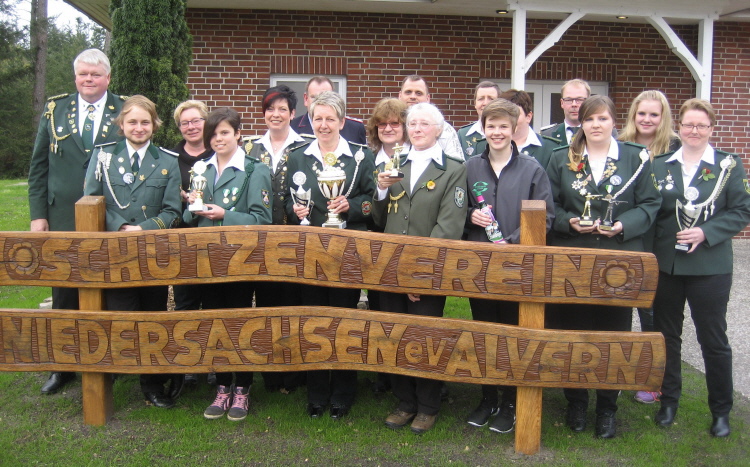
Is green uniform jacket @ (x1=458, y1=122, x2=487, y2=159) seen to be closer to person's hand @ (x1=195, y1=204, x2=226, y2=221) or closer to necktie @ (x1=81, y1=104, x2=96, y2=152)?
person's hand @ (x1=195, y1=204, x2=226, y2=221)

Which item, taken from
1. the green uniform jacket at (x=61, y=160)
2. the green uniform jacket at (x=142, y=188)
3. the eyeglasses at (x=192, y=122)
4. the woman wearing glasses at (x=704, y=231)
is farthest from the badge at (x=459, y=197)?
the green uniform jacket at (x=61, y=160)

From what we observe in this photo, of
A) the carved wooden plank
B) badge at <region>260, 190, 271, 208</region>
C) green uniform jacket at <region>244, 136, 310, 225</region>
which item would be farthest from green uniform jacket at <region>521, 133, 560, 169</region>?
badge at <region>260, 190, 271, 208</region>

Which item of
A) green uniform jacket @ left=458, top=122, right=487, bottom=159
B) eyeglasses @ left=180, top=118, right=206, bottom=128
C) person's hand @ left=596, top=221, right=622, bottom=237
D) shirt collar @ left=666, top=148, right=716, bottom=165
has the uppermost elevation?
eyeglasses @ left=180, top=118, right=206, bottom=128

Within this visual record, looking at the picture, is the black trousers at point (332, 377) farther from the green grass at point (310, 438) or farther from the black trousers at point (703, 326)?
the black trousers at point (703, 326)

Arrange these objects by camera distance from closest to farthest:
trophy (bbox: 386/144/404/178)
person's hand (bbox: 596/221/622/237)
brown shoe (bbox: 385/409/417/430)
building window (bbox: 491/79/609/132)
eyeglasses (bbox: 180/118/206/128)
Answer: trophy (bbox: 386/144/404/178) → person's hand (bbox: 596/221/622/237) → brown shoe (bbox: 385/409/417/430) → eyeglasses (bbox: 180/118/206/128) → building window (bbox: 491/79/609/132)

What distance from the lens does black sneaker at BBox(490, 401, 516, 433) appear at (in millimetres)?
3670

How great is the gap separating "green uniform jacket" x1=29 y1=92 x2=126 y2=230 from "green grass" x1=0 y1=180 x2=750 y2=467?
3.77ft

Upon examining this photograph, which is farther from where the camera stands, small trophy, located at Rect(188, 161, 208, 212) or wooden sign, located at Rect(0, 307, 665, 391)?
small trophy, located at Rect(188, 161, 208, 212)

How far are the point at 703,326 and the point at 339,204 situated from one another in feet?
6.83

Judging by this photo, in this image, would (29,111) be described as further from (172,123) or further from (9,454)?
(9,454)

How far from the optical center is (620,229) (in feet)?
11.4

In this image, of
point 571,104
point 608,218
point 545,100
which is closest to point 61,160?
point 608,218

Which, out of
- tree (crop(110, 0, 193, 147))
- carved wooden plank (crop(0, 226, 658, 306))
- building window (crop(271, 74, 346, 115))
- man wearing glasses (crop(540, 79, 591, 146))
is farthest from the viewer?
building window (crop(271, 74, 346, 115))

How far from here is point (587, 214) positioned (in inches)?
140
